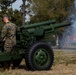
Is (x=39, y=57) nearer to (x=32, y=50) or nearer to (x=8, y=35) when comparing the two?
(x=32, y=50)

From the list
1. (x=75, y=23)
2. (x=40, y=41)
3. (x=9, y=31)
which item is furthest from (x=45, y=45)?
(x=75, y=23)

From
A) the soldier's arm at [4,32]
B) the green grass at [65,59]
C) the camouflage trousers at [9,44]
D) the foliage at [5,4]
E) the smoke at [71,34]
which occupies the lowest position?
the green grass at [65,59]

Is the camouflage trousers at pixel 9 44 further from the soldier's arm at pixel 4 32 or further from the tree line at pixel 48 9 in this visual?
the tree line at pixel 48 9

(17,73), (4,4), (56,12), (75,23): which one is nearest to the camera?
(17,73)

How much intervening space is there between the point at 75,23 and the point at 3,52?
4825 mm

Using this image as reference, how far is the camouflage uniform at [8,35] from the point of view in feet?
37.1

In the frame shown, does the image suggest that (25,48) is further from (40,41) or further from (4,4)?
(4,4)

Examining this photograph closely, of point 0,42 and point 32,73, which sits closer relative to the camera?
point 32,73

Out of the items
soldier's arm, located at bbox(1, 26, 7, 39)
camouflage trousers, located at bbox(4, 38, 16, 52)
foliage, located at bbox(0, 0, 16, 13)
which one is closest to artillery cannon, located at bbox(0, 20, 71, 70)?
camouflage trousers, located at bbox(4, 38, 16, 52)

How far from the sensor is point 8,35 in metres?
11.4

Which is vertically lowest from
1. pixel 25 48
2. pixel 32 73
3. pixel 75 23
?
pixel 32 73

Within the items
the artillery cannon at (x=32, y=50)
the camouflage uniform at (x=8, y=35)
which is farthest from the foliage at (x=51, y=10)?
the camouflage uniform at (x=8, y=35)

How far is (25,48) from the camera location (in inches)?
453

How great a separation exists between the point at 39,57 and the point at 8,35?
1.10m
